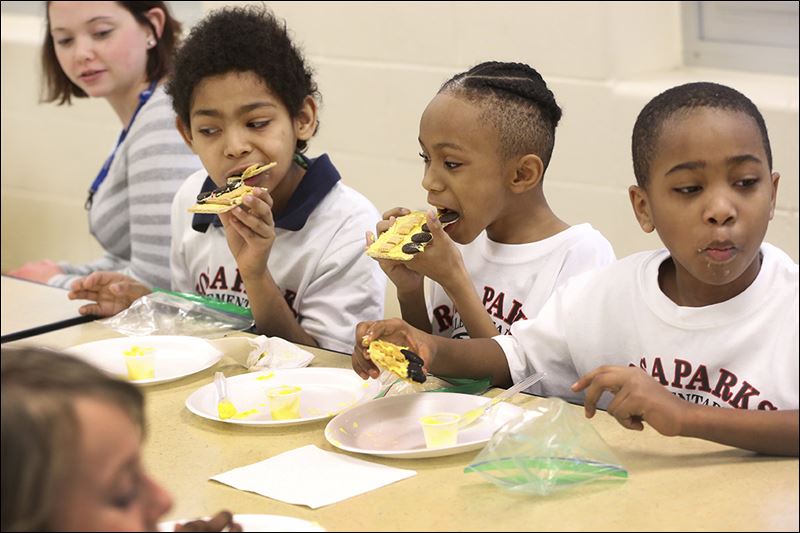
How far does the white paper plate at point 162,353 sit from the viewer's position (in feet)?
6.77

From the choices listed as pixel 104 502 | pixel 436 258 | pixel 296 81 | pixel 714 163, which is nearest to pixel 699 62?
pixel 296 81

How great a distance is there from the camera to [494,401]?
1.71m

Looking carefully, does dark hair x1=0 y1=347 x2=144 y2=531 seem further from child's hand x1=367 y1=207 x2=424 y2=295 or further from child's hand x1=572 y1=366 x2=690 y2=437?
child's hand x1=367 y1=207 x2=424 y2=295

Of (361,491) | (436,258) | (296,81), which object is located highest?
(296,81)

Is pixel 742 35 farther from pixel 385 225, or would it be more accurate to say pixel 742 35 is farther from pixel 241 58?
pixel 385 225

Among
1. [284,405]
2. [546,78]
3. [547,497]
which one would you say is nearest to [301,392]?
[284,405]

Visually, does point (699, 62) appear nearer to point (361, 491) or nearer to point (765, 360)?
point (765, 360)

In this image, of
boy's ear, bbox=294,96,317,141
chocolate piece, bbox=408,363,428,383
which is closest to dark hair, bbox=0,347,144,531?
chocolate piece, bbox=408,363,428,383

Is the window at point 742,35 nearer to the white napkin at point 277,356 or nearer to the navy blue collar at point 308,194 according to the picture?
the navy blue collar at point 308,194

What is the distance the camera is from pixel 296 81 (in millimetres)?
2463

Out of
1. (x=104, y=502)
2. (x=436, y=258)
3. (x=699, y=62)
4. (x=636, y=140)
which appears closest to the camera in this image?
(x=104, y=502)

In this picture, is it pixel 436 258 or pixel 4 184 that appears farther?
pixel 4 184

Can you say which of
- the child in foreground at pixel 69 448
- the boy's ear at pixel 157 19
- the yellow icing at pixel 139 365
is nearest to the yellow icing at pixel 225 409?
the yellow icing at pixel 139 365

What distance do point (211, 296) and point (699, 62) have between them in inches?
75.3
